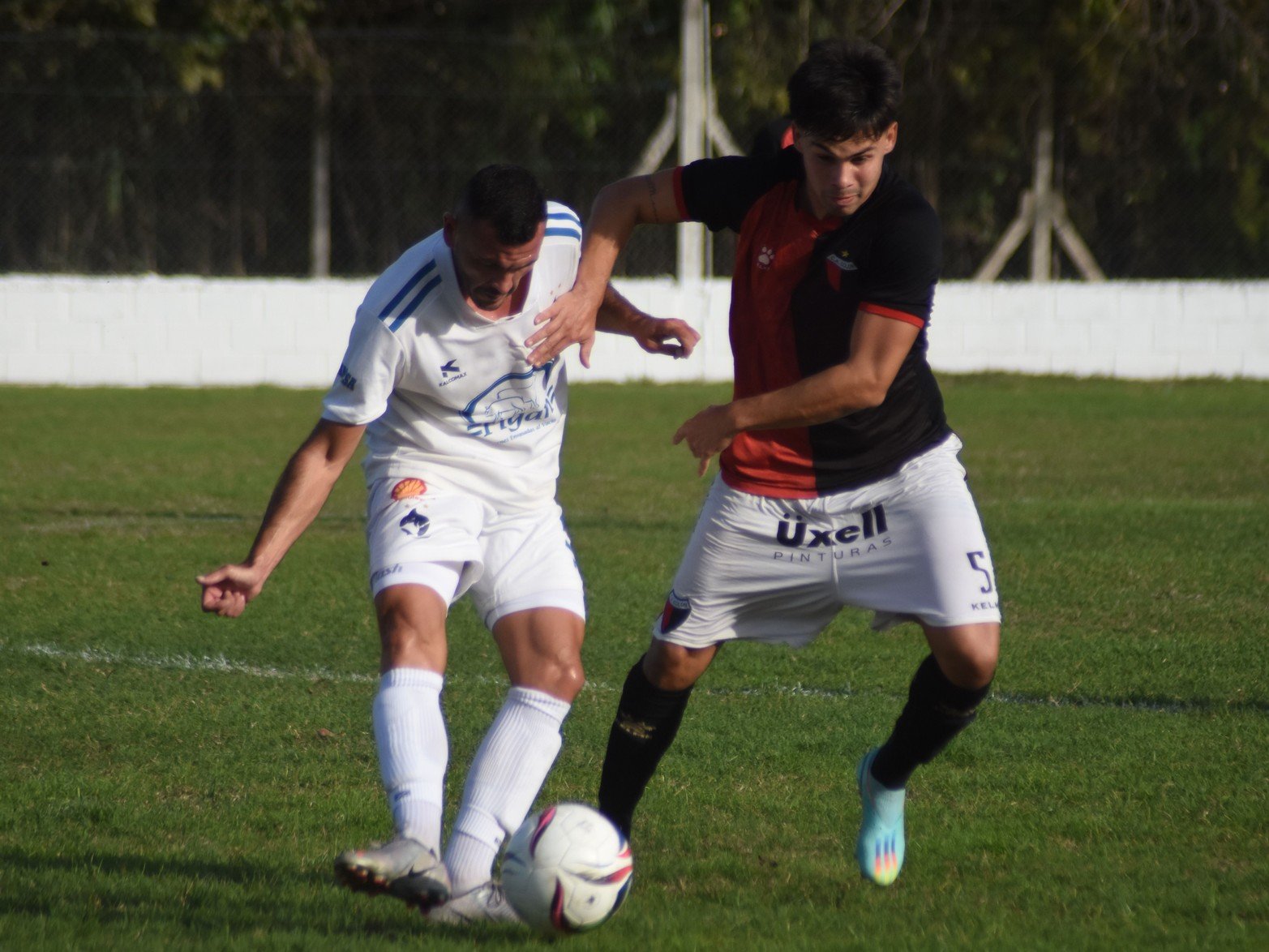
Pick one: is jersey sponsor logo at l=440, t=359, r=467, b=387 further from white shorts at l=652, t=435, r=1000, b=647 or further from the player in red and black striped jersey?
white shorts at l=652, t=435, r=1000, b=647

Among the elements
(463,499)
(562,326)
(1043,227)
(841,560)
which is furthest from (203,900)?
(1043,227)

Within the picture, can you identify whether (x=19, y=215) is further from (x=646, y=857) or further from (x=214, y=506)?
(x=646, y=857)

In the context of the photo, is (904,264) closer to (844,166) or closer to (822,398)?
(844,166)

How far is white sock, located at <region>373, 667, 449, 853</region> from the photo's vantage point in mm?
3492

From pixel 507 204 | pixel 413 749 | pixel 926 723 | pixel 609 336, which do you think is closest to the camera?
pixel 413 749

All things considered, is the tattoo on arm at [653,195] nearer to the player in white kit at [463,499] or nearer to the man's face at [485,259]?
the player in white kit at [463,499]

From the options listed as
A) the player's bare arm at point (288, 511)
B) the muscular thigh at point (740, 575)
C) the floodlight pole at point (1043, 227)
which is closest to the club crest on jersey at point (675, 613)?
Answer: the muscular thigh at point (740, 575)

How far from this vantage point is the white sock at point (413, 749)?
3492mm

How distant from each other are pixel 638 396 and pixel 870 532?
1403 centimetres

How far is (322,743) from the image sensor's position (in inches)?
207

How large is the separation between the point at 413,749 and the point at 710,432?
99 centimetres

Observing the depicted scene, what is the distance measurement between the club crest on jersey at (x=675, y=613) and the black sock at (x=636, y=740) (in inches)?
4.3

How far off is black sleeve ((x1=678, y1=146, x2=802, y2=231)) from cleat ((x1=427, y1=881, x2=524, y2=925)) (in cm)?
176

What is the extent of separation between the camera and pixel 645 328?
430 cm
